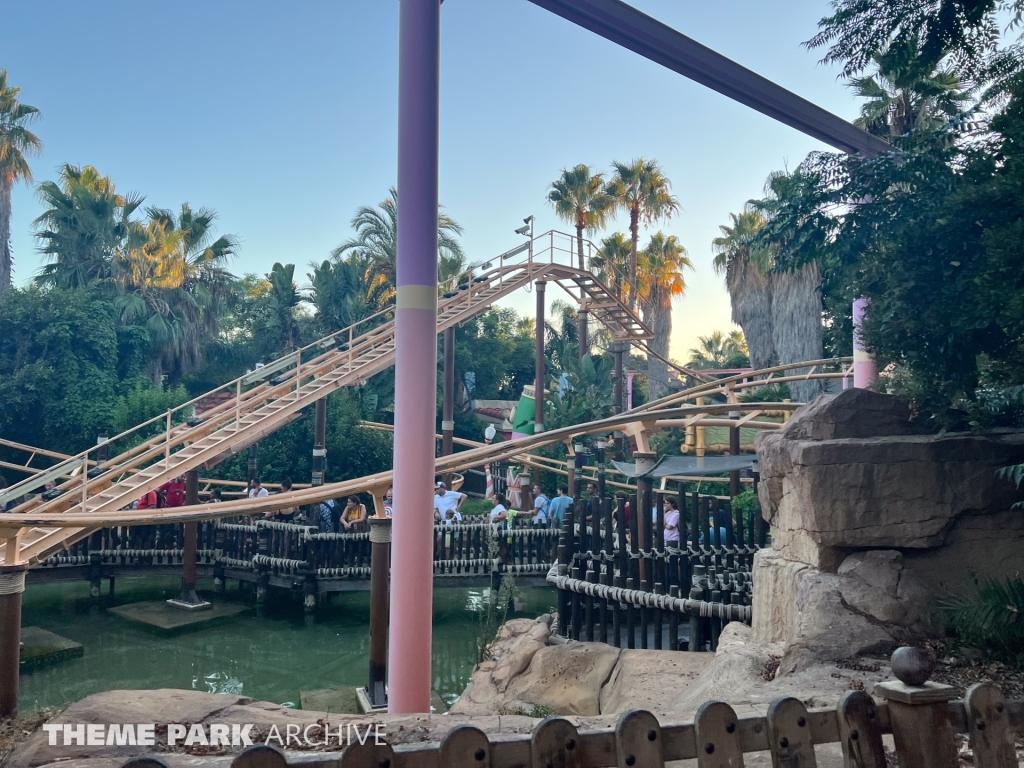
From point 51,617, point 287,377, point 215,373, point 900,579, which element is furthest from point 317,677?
point 215,373

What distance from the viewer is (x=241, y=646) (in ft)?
30.0

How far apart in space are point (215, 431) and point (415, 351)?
623 cm

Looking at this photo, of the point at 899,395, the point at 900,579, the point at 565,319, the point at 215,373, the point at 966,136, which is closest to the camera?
the point at 900,579

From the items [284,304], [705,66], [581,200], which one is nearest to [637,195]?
[581,200]

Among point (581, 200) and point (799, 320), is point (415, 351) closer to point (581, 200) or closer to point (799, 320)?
point (799, 320)

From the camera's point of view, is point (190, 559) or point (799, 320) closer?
point (190, 559)

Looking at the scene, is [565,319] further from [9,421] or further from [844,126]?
[844,126]

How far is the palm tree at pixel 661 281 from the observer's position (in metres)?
28.9

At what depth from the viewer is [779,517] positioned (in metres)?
4.86

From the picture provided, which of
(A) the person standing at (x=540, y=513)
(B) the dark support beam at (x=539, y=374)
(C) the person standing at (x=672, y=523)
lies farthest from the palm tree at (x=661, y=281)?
(C) the person standing at (x=672, y=523)

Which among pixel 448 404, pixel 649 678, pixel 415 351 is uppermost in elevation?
pixel 448 404

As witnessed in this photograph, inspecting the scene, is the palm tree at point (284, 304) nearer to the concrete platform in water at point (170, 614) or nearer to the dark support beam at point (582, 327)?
the dark support beam at point (582, 327)

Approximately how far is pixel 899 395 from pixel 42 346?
2004 centimetres

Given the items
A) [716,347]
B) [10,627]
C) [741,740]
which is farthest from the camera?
[716,347]
